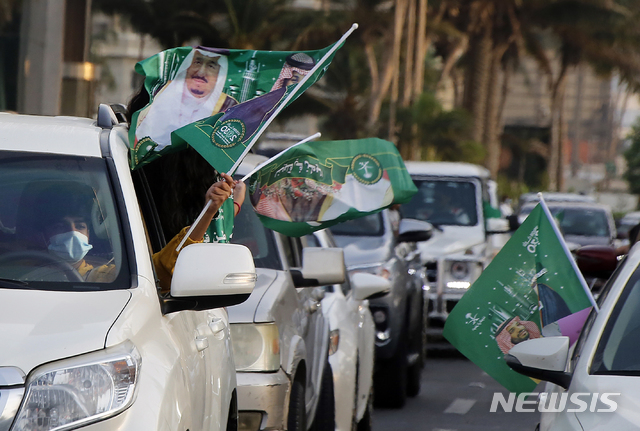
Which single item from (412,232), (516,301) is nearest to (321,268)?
(516,301)

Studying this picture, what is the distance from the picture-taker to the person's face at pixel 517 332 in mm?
5379

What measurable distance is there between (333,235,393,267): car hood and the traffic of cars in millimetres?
2988

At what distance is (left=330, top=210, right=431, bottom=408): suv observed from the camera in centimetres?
986

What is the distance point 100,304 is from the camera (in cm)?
307

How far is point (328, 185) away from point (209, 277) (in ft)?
8.32

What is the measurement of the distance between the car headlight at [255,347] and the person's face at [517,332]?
1143mm

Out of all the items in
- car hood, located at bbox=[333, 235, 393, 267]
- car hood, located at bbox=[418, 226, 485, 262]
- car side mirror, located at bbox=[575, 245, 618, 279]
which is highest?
car side mirror, located at bbox=[575, 245, 618, 279]

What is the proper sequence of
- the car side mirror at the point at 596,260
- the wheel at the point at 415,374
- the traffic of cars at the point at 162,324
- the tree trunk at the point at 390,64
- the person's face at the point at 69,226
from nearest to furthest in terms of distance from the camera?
the traffic of cars at the point at 162,324 < the person's face at the point at 69,226 < the car side mirror at the point at 596,260 < the wheel at the point at 415,374 < the tree trunk at the point at 390,64

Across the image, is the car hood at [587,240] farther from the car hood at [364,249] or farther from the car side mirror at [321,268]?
the car side mirror at [321,268]

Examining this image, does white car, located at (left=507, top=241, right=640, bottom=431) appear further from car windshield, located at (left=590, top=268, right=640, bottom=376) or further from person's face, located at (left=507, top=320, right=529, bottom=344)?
person's face, located at (left=507, top=320, right=529, bottom=344)

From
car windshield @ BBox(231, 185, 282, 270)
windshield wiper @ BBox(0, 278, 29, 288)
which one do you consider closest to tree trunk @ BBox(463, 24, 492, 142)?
car windshield @ BBox(231, 185, 282, 270)

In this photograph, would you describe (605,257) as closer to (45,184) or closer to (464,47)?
(45,184)

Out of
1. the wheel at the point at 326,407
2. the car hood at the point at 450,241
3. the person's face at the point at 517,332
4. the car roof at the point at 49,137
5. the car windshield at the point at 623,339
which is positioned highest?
the car roof at the point at 49,137

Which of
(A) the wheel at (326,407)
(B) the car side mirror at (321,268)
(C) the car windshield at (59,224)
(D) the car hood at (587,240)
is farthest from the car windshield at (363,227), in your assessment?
Answer: (D) the car hood at (587,240)
